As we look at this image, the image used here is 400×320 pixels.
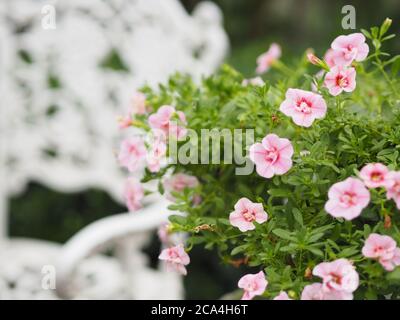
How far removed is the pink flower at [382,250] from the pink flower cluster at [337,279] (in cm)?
3

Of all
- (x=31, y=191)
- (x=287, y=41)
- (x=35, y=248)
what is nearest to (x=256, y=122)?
(x=35, y=248)

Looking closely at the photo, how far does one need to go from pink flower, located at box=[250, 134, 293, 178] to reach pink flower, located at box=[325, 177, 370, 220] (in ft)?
0.28

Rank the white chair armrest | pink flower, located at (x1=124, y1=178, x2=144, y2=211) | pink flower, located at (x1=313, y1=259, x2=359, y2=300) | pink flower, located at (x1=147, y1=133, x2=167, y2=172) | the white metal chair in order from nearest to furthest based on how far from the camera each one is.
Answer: pink flower, located at (x1=313, y1=259, x2=359, y2=300), pink flower, located at (x1=147, y1=133, x2=167, y2=172), pink flower, located at (x1=124, y1=178, x2=144, y2=211), the white chair armrest, the white metal chair

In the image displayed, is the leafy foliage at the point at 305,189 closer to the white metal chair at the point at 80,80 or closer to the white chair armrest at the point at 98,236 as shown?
the white chair armrest at the point at 98,236

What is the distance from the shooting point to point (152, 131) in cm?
103

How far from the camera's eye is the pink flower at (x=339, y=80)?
0.87 m

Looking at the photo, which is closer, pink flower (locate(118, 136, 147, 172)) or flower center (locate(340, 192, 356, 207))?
flower center (locate(340, 192, 356, 207))

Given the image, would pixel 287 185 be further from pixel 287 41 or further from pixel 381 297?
pixel 287 41

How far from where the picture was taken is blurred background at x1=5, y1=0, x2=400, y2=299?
8.33 ft

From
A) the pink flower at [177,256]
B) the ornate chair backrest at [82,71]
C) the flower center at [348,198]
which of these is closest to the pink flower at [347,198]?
the flower center at [348,198]

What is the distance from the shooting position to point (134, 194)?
3.66 feet

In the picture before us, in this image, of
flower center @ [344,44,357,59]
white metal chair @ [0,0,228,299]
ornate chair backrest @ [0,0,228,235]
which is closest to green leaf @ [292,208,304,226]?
flower center @ [344,44,357,59]

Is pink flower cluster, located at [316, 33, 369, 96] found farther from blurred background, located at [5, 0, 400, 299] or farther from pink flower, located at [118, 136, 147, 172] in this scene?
blurred background, located at [5, 0, 400, 299]
